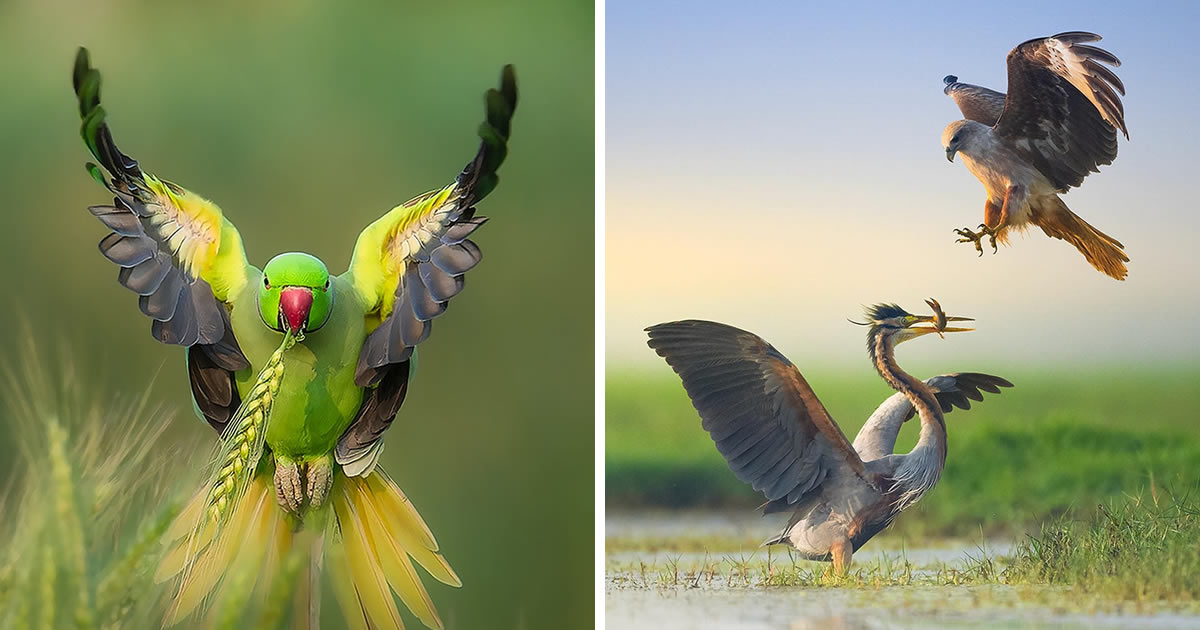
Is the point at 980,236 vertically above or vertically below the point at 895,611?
above

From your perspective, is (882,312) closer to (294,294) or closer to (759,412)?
(759,412)

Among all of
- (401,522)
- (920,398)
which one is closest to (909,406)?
(920,398)

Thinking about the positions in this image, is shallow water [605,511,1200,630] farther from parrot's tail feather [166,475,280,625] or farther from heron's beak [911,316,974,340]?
parrot's tail feather [166,475,280,625]

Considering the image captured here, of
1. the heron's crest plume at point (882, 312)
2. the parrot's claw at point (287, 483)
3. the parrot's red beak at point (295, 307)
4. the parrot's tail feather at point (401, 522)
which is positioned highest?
the heron's crest plume at point (882, 312)

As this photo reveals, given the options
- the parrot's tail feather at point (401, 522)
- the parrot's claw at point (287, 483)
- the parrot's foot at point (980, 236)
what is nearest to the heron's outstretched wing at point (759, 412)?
the parrot's foot at point (980, 236)

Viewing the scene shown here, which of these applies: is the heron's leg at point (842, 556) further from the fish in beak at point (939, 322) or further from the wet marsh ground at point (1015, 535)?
the fish in beak at point (939, 322)

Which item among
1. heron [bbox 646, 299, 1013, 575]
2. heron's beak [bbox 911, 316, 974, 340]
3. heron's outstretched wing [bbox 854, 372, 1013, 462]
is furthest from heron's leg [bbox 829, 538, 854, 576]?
heron's beak [bbox 911, 316, 974, 340]
